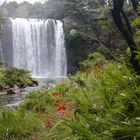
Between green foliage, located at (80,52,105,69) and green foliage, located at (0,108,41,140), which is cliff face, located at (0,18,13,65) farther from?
green foliage, located at (0,108,41,140)

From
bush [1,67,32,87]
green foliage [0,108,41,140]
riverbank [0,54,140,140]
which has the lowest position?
bush [1,67,32,87]

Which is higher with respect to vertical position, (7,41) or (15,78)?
(7,41)

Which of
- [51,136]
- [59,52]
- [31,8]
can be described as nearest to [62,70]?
[59,52]

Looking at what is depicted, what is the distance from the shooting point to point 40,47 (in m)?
43.8

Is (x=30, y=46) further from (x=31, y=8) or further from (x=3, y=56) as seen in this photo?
(x=31, y=8)

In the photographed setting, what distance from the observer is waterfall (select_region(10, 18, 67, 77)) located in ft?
140

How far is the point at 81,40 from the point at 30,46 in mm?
6074

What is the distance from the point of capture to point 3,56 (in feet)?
142

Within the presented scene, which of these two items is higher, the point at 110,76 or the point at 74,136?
the point at 110,76

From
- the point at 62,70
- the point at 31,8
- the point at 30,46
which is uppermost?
the point at 31,8

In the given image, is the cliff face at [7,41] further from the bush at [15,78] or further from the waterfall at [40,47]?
the bush at [15,78]

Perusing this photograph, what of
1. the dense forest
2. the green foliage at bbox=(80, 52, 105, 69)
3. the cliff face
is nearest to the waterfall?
the cliff face

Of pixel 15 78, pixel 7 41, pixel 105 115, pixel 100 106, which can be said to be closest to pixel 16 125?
pixel 100 106

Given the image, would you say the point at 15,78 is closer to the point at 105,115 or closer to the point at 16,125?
the point at 16,125
